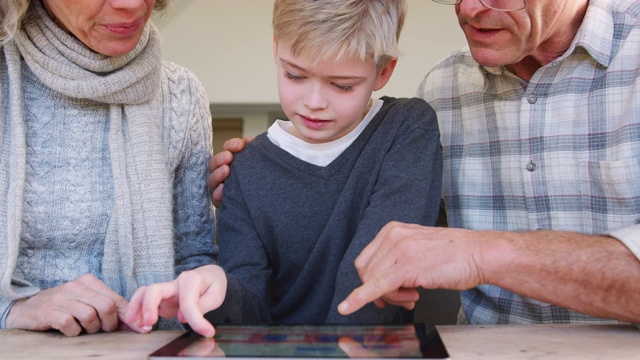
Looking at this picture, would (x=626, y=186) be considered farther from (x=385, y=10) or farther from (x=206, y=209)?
(x=206, y=209)

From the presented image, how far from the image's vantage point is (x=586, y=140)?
4.55 ft

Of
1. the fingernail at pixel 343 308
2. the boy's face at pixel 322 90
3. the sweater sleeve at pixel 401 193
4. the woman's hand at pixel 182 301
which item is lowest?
the fingernail at pixel 343 308

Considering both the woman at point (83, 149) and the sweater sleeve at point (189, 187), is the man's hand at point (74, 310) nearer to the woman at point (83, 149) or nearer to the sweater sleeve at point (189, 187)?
the woman at point (83, 149)

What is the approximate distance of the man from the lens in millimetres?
1063

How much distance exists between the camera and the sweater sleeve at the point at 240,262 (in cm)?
112

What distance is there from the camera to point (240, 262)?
49.6 inches

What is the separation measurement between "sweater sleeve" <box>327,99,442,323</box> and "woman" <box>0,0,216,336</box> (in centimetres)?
41

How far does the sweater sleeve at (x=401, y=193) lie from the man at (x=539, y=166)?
0.28ft

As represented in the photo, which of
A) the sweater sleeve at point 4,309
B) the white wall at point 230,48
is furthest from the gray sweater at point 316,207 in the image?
the white wall at point 230,48

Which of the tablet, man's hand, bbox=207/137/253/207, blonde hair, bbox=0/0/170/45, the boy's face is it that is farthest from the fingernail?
blonde hair, bbox=0/0/170/45

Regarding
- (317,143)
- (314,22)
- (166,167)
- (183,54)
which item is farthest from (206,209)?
(183,54)

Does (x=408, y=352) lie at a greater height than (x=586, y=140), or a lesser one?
lesser

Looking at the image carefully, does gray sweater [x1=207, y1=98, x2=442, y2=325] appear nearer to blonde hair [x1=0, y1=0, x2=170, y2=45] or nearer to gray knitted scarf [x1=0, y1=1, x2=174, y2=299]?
gray knitted scarf [x1=0, y1=1, x2=174, y2=299]

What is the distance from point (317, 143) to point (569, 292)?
19.8 inches
